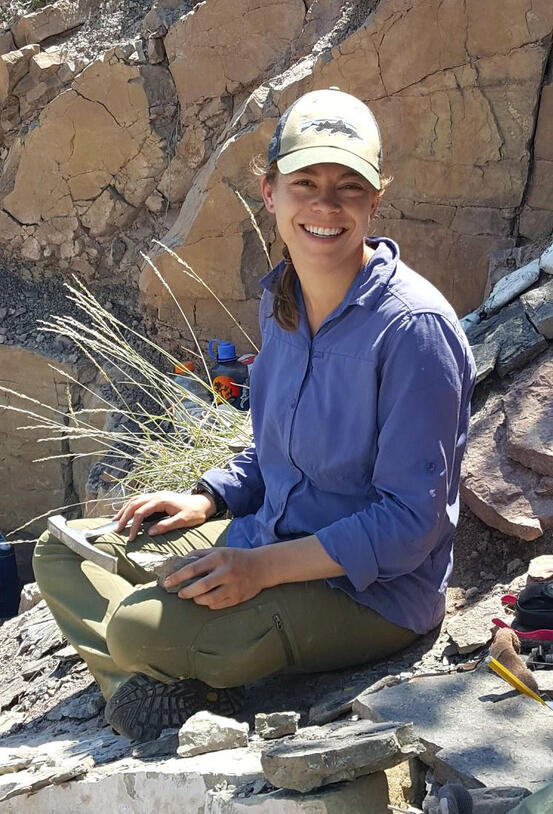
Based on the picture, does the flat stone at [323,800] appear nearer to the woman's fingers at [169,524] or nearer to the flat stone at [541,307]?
the woman's fingers at [169,524]

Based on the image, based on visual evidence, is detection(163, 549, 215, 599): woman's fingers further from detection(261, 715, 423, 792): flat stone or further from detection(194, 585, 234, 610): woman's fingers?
detection(261, 715, 423, 792): flat stone

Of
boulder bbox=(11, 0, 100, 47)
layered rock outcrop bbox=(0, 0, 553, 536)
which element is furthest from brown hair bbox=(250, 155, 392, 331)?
boulder bbox=(11, 0, 100, 47)

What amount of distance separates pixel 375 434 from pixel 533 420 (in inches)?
41.3

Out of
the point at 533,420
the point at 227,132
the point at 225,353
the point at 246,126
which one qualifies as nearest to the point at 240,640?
the point at 533,420

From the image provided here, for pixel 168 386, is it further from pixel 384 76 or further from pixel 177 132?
pixel 177 132

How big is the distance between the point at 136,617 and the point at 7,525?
455 centimetres

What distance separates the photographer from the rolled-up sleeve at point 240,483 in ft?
8.45

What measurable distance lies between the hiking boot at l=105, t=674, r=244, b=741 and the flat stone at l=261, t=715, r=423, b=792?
0.54m

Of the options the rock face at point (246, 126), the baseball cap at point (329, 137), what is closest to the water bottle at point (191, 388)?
the rock face at point (246, 126)

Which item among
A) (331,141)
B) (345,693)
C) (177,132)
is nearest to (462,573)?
(345,693)

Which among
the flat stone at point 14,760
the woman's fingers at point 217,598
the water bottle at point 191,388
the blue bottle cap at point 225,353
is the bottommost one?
the flat stone at point 14,760

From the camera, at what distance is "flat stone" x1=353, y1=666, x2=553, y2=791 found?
5.49 ft

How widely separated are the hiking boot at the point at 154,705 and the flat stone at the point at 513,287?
78.2 inches

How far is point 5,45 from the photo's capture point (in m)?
6.11
